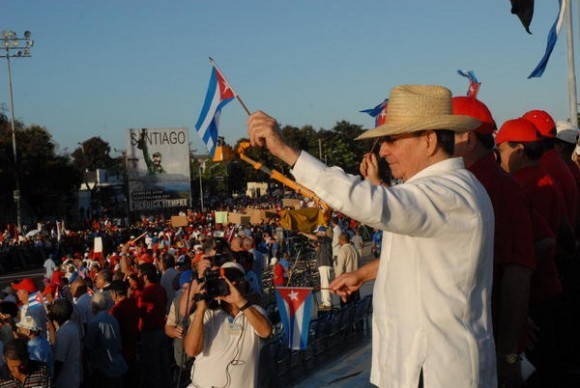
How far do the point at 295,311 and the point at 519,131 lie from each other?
117 inches

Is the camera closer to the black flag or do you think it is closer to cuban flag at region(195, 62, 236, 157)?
cuban flag at region(195, 62, 236, 157)

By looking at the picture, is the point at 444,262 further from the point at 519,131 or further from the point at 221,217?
the point at 221,217

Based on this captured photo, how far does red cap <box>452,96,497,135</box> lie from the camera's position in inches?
137

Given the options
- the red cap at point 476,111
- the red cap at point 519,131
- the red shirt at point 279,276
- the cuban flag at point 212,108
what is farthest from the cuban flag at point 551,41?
the red shirt at point 279,276

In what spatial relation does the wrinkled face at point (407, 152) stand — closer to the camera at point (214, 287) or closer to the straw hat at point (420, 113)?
the straw hat at point (420, 113)

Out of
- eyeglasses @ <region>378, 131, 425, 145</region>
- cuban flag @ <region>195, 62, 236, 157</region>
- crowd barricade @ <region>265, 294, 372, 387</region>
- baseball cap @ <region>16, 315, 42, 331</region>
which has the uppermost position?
cuban flag @ <region>195, 62, 236, 157</region>

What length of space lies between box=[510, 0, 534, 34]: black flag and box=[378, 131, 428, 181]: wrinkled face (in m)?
4.59

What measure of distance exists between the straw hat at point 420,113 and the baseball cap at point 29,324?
18.5 feet

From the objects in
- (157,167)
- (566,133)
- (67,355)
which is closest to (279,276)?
(67,355)

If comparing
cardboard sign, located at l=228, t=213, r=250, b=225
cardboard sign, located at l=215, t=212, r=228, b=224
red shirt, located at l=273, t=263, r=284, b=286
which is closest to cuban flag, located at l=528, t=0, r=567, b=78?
red shirt, located at l=273, t=263, r=284, b=286

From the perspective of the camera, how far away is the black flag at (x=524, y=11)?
6.61 metres

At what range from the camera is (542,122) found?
4.30 meters

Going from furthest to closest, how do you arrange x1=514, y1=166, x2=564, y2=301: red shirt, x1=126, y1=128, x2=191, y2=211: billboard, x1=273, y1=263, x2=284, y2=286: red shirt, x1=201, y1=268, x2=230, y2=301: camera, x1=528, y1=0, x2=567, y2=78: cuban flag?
x1=126, y1=128, x2=191, y2=211: billboard < x1=273, y1=263, x2=284, y2=286: red shirt < x1=528, y1=0, x2=567, y2=78: cuban flag < x1=201, y1=268, x2=230, y2=301: camera < x1=514, y1=166, x2=564, y2=301: red shirt

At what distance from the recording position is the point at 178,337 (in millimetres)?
5555
